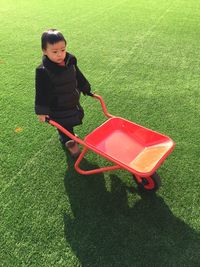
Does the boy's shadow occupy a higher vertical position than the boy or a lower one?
lower

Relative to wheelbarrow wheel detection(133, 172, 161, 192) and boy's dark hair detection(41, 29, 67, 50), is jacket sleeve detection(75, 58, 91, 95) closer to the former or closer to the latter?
boy's dark hair detection(41, 29, 67, 50)

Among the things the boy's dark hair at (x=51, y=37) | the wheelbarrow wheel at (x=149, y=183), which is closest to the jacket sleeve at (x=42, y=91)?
the boy's dark hair at (x=51, y=37)

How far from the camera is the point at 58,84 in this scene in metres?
2.62

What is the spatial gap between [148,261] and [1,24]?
546 centimetres

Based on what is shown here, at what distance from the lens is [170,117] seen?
11.5 feet

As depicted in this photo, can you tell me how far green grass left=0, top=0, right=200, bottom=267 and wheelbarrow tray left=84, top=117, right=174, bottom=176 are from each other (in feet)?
1.11

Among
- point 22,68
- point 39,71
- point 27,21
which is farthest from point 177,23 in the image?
point 39,71

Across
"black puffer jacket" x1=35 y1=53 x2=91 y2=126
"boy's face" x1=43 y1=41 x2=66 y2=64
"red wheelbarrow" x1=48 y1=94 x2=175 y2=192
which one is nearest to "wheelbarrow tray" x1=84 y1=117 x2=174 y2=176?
"red wheelbarrow" x1=48 y1=94 x2=175 y2=192

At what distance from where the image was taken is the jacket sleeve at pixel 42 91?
254 cm

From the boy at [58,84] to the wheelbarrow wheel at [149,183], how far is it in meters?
0.70

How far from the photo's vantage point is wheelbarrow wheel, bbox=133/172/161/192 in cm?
246

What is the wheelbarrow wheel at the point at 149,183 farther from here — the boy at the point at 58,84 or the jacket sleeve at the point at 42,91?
the jacket sleeve at the point at 42,91

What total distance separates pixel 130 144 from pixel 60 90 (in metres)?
0.75

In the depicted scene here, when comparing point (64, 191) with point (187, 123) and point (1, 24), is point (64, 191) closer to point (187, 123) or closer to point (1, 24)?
point (187, 123)
